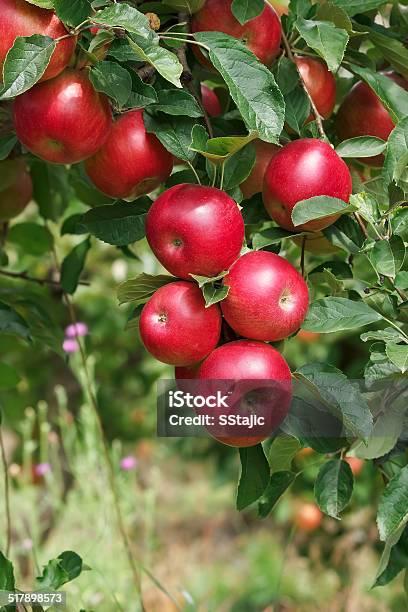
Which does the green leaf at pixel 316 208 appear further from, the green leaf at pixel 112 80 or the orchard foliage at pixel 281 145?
the green leaf at pixel 112 80

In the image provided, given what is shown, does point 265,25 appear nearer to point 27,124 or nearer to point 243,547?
point 27,124

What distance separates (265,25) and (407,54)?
0.16 metres

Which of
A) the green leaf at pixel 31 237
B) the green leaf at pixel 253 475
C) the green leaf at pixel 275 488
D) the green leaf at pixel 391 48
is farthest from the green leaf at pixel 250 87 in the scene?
the green leaf at pixel 31 237

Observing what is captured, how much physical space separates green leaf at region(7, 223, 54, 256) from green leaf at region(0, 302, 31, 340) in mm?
255

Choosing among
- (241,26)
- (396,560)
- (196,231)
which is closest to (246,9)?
(241,26)

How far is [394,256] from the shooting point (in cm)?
72

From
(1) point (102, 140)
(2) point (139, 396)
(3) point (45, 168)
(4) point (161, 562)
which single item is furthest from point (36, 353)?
(1) point (102, 140)

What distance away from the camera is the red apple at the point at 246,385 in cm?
70

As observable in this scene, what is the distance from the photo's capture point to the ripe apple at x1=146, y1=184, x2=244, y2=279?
0.70m

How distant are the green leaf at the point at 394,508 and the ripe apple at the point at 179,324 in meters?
0.21

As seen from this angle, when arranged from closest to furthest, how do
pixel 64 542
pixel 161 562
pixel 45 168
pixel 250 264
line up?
pixel 250 264, pixel 45 168, pixel 64 542, pixel 161 562

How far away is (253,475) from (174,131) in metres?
0.35

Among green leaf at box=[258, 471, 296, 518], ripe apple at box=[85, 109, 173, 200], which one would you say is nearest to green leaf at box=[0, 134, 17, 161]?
ripe apple at box=[85, 109, 173, 200]

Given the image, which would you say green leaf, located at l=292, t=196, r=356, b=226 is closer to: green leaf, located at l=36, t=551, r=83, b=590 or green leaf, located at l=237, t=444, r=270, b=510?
green leaf, located at l=237, t=444, r=270, b=510
